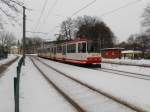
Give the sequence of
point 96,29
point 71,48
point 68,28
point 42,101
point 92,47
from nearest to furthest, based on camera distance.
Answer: point 42,101
point 92,47
point 71,48
point 68,28
point 96,29

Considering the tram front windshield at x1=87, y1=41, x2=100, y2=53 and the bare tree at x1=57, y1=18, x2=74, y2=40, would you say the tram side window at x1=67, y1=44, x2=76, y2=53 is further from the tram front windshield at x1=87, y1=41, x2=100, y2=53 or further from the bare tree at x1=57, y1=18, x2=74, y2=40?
the bare tree at x1=57, y1=18, x2=74, y2=40

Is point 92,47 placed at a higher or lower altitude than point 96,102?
higher

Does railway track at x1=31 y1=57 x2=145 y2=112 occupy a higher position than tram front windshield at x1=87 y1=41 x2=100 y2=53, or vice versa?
tram front windshield at x1=87 y1=41 x2=100 y2=53

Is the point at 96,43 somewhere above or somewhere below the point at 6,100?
above

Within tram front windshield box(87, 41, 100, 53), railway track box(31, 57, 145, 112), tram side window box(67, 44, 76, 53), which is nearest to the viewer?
railway track box(31, 57, 145, 112)

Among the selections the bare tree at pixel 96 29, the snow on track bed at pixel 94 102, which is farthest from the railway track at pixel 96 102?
the bare tree at pixel 96 29

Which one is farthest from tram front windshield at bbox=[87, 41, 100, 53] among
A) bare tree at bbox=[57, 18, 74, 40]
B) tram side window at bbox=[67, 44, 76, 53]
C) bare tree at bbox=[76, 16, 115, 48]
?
bare tree at bbox=[76, 16, 115, 48]

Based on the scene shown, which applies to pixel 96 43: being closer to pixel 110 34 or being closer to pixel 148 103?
pixel 148 103

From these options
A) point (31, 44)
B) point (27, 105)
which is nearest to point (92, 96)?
point (27, 105)

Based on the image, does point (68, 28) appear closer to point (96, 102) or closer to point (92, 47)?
point (92, 47)

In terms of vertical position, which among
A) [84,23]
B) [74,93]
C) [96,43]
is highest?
[84,23]

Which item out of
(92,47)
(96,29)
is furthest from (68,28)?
(92,47)

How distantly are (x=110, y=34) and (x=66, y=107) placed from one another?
97.8 metres

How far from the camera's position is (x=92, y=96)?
480 inches
